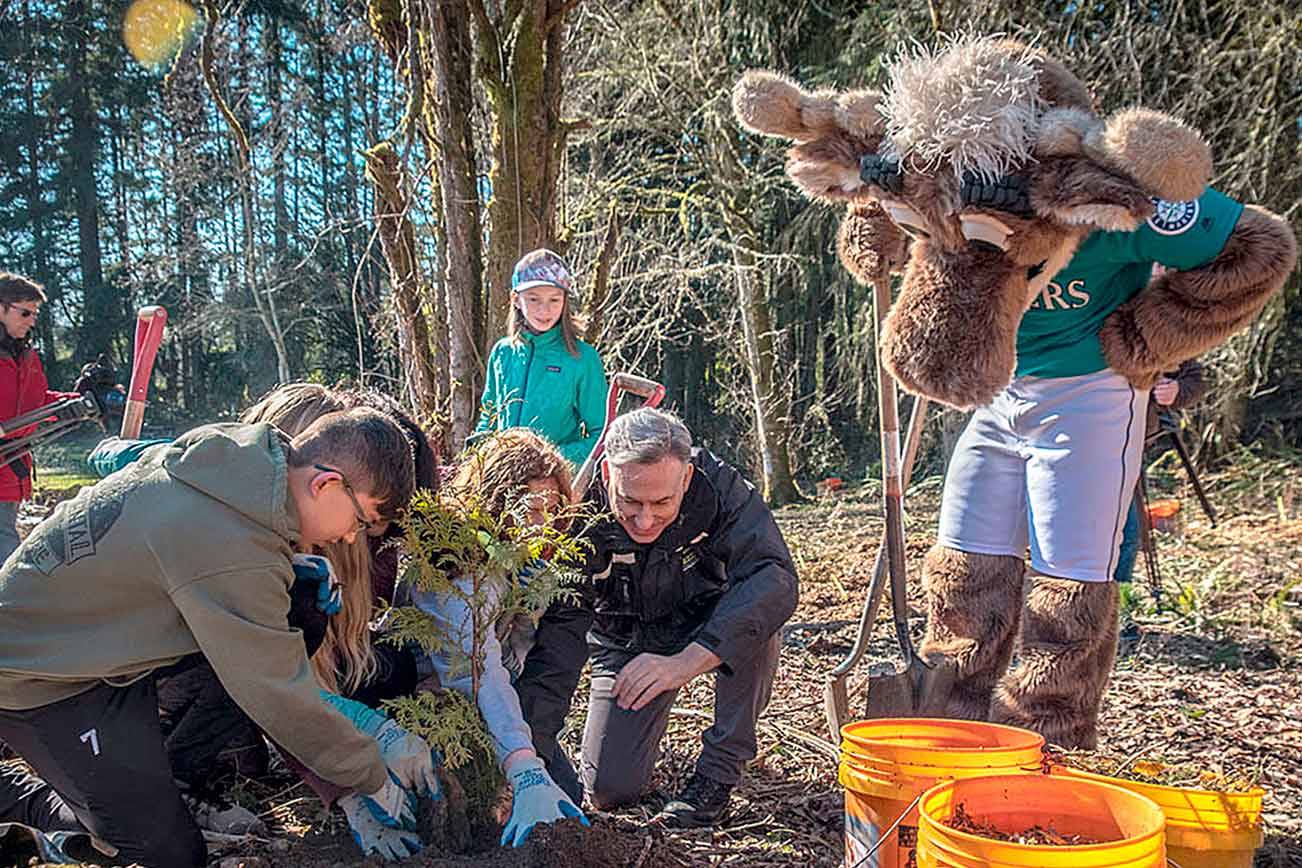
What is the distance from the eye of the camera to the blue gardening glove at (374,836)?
7.05 feet

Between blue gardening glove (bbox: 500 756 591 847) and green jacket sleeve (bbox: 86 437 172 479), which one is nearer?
blue gardening glove (bbox: 500 756 591 847)

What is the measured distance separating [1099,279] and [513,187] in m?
3.21

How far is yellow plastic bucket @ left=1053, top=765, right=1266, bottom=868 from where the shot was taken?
172 centimetres

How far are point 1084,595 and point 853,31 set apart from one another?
7.55m

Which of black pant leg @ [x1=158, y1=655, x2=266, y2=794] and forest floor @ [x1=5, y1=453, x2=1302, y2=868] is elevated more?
black pant leg @ [x1=158, y1=655, x2=266, y2=794]

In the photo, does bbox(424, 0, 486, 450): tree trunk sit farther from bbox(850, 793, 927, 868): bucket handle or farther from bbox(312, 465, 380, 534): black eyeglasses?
bbox(850, 793, 927, 868): bucket handle

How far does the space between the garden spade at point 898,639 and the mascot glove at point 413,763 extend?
1187mm

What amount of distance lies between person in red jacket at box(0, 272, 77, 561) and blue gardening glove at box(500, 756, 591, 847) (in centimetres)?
347

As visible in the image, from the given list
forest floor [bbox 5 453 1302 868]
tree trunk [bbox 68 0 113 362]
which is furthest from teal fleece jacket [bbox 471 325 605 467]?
tree trunk [bbox 68 0 113 362]

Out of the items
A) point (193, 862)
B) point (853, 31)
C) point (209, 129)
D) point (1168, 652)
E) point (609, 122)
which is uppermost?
point (209, 129)

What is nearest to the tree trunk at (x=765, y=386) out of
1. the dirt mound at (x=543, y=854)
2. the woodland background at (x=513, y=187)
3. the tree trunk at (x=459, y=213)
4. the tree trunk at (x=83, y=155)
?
the woodland background at (x=513, y=187)

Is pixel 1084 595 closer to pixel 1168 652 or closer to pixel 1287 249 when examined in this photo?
pixel 1287 249

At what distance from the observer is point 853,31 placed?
899 centimetres

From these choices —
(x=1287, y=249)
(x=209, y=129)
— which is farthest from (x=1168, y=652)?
(x=209, y=129)
